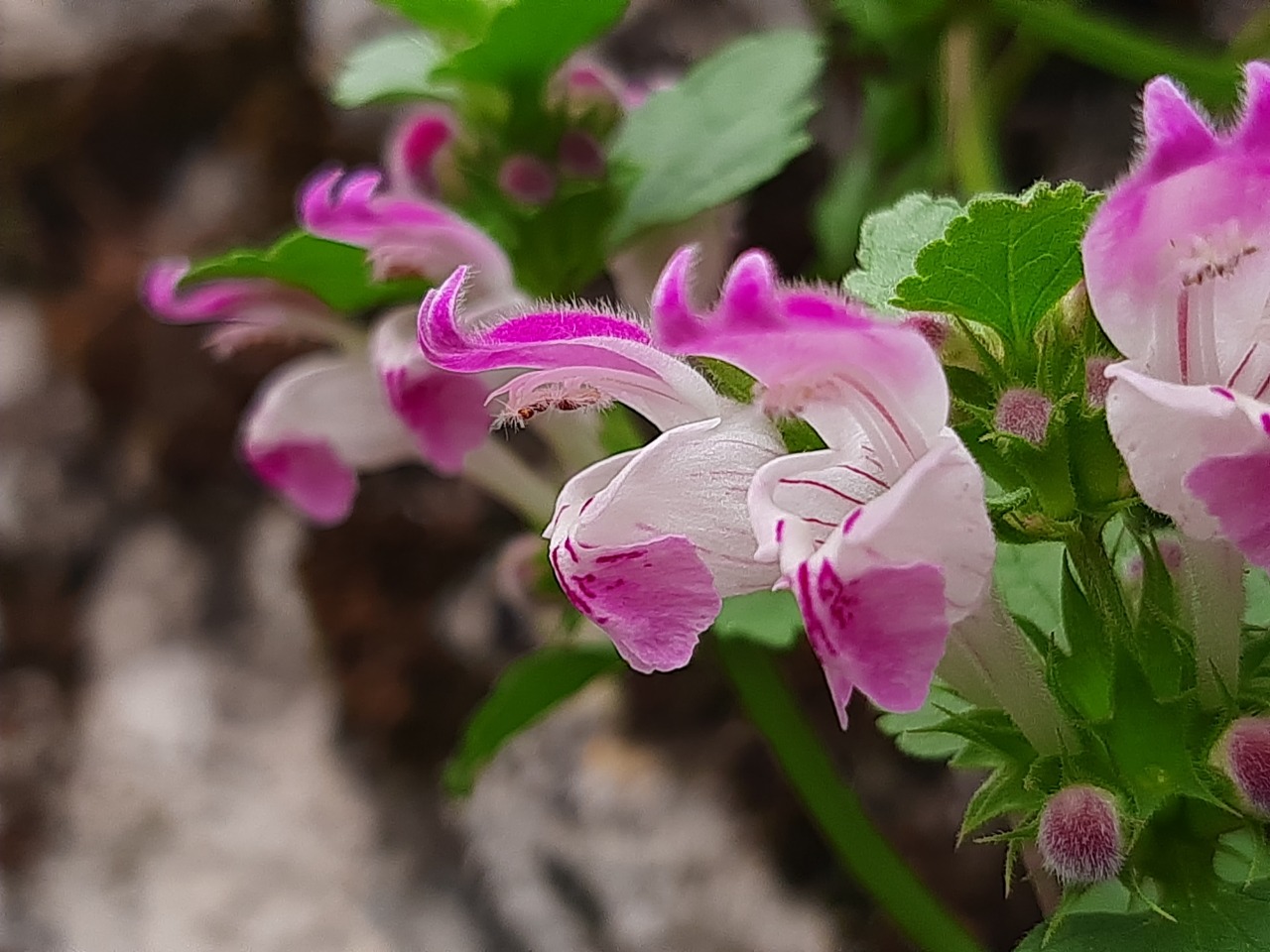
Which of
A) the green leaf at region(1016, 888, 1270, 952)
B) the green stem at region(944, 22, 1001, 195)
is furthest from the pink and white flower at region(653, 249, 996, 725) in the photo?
the green stem at region(944, 22, 1001, 195)

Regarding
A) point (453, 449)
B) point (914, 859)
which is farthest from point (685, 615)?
point (914, 859)

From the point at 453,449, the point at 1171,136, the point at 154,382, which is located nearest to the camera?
the point at 1171,136

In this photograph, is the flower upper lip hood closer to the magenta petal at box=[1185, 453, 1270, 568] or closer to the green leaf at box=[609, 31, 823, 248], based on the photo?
the green leaf at box=[609, 31, 823, 248]

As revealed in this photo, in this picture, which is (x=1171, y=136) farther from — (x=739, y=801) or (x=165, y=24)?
(x=165, y=24)

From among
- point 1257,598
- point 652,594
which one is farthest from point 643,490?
point 1257,598

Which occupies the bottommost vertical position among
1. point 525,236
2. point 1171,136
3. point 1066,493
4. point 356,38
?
point 356,38

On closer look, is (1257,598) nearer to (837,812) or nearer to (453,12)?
(837,812)
